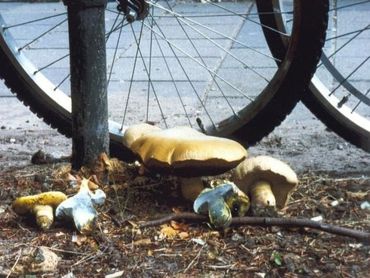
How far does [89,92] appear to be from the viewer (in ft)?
10.9

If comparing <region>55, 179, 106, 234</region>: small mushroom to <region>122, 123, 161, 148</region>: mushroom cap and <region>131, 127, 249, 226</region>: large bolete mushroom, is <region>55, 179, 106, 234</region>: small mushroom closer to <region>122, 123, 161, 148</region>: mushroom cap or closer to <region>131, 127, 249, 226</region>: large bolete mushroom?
<region>131, 127, 249, 226</region>: large bolete mushroom

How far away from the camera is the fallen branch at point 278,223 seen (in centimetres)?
290

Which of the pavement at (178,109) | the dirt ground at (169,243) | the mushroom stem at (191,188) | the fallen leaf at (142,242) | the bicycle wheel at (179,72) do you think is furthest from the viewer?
the pavement at (178,109)

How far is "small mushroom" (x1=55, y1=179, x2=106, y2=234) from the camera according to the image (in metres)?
2.95

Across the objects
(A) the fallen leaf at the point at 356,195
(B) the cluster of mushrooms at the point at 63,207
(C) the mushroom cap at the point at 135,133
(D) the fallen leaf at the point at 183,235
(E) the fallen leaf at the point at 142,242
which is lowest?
(E) the fallen leaf at the point at 142,242

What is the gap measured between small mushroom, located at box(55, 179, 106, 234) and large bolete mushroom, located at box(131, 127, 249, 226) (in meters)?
0.25

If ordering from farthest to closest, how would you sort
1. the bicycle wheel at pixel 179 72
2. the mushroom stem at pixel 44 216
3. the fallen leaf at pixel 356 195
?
the bicycle wheel at pixel 179 72, the fallen leaf at pixel 356 195, the mushroom stem at pixel 44 216

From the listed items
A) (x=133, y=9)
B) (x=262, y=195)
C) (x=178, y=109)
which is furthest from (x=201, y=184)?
(x=178, y=109)

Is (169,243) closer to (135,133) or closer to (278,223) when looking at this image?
(278,223)

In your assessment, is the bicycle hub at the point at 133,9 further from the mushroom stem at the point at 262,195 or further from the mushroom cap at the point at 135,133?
the mushroom stem at the point at 262,195

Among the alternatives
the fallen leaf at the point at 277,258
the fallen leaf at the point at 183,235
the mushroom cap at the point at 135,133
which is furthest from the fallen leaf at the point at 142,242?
the mushroom cap at the point at 135,133

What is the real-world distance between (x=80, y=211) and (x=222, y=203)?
486 mm

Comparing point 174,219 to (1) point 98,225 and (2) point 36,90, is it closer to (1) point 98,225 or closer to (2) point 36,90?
(1) point 98,225

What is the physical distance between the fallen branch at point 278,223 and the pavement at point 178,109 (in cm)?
90
